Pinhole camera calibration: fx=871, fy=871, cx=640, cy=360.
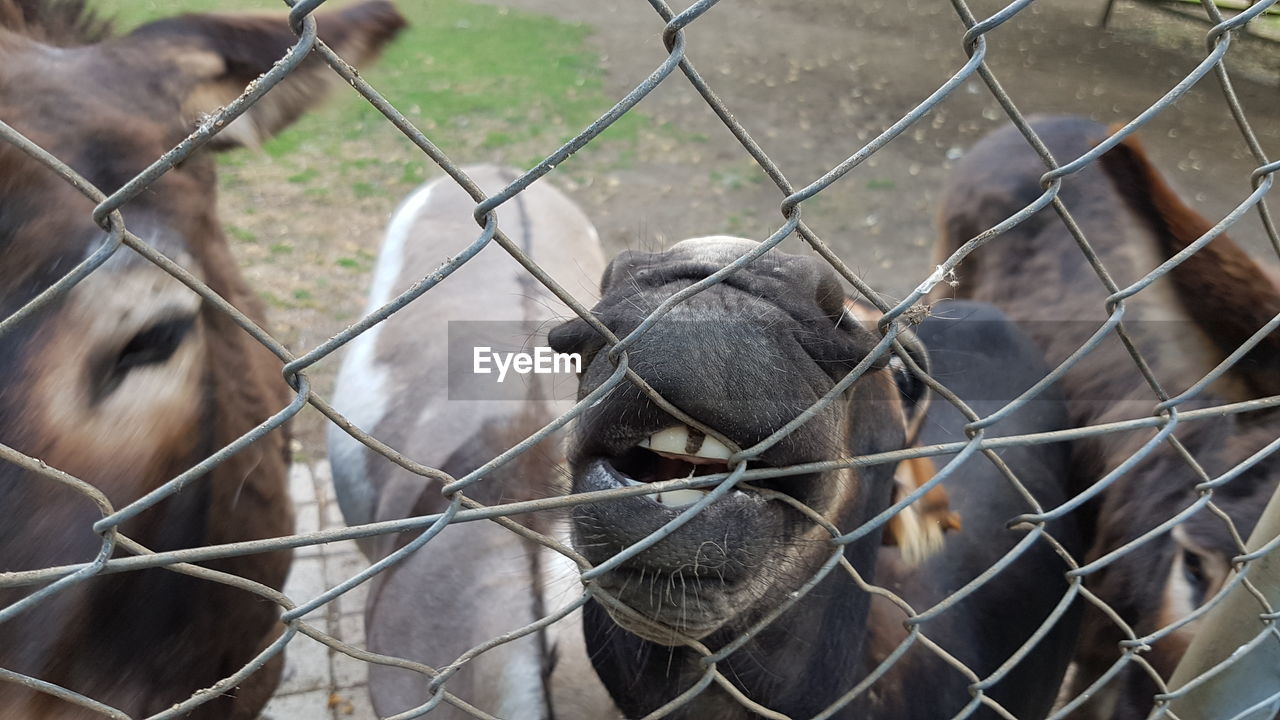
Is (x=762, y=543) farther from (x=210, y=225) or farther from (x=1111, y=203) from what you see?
(x=1111, y=203)

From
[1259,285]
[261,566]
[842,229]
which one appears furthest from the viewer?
[842,229]

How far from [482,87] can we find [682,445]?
10.2 metres

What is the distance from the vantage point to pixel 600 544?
50.9 inches

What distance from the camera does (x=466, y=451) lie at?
3068 mm

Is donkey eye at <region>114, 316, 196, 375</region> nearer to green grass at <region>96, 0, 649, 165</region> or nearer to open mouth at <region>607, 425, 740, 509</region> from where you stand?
open mouth at <region>607, 425, 740, 509</region>

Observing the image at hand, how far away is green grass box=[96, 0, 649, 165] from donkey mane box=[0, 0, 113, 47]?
4.68m

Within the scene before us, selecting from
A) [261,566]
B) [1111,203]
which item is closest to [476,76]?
[1111,203]

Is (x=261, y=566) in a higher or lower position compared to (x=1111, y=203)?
lower

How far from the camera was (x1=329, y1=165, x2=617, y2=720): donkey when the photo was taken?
236cm

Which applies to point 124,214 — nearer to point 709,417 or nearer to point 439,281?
point 439,281

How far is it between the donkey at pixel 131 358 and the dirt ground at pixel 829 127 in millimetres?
2598

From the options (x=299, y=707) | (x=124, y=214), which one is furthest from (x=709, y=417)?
(x=299, y=707)

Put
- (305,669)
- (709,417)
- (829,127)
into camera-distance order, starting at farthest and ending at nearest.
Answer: (829,127), (305,669), (709,417)

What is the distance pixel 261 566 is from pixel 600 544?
1.32 metres
